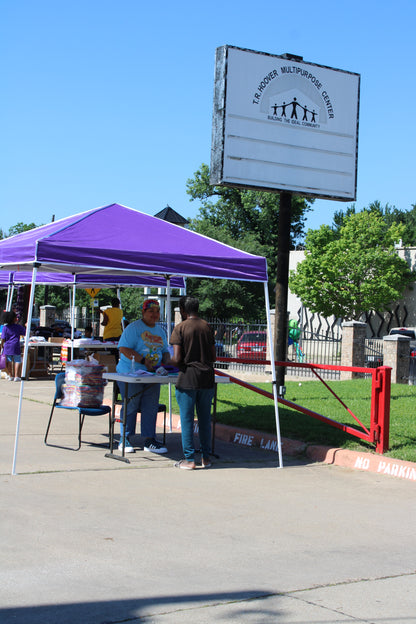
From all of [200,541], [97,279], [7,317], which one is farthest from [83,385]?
[7,317]

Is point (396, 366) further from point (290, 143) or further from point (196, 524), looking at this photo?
point (196, 524)

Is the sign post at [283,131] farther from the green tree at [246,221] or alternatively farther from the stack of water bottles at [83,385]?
the green tree at [246,221]

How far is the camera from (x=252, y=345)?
87.1ft

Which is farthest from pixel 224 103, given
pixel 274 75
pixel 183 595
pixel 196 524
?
pixel 183 595

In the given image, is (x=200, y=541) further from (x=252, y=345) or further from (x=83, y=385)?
(x=252, y=345)

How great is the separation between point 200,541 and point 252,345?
20534mm

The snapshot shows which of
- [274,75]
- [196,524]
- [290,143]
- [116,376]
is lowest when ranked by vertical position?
[196,524]

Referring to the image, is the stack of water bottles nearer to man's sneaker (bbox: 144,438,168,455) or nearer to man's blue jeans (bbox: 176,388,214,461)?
man's sneaker (bbox: 144,438,168,455)

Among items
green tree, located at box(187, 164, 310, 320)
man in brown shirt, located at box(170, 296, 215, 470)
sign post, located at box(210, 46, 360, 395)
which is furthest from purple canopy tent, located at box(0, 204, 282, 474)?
green tree, located at box(187, 164, 310, 320)

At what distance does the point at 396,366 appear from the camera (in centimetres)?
2220

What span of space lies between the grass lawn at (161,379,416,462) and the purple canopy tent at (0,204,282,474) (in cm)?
153

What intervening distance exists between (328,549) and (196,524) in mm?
1200

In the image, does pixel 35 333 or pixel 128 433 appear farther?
pixel 35 333

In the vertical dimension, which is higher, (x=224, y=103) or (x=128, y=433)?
(x=224, y=103)
